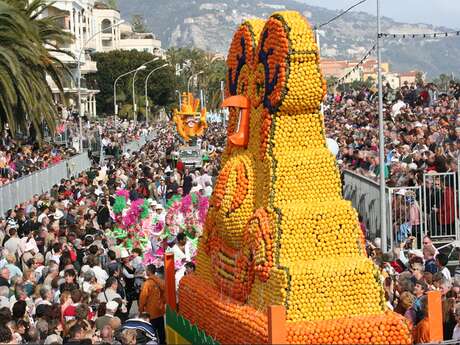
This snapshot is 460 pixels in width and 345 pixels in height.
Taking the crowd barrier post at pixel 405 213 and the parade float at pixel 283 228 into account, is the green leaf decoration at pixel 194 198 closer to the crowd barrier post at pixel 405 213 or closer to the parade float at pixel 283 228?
the crowd barrier post at pixel 405 213

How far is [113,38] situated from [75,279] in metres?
126

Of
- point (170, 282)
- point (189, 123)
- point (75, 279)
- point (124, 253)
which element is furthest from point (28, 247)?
point (189, 123)

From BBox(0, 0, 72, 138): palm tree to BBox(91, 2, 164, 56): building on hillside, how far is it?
85324 mm

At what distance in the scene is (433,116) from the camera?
35.4 metres

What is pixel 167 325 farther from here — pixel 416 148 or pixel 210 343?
pixel 416 148

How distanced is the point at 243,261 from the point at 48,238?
8.93m

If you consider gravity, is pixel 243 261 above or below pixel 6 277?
above

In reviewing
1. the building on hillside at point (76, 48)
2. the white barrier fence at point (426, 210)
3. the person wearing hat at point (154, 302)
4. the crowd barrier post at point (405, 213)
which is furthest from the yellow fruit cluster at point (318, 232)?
the building on hillside at point (76, 48)

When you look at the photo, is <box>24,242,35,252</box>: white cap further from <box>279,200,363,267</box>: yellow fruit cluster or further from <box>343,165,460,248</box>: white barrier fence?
<box>279,200,363,267</box>: yellow fruit cluster

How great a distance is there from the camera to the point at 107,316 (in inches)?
520

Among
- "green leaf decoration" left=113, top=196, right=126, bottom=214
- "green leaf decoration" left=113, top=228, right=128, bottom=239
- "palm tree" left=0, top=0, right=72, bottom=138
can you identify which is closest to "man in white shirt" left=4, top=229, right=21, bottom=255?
"green leaf decoration" left=113, top=228, right=128, bottom=239

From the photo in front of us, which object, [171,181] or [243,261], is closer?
[243,261]

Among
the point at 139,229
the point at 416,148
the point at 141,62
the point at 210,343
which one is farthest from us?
the point at 141,62

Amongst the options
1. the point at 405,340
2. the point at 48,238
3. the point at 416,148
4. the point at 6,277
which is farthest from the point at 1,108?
the point at 405,340
